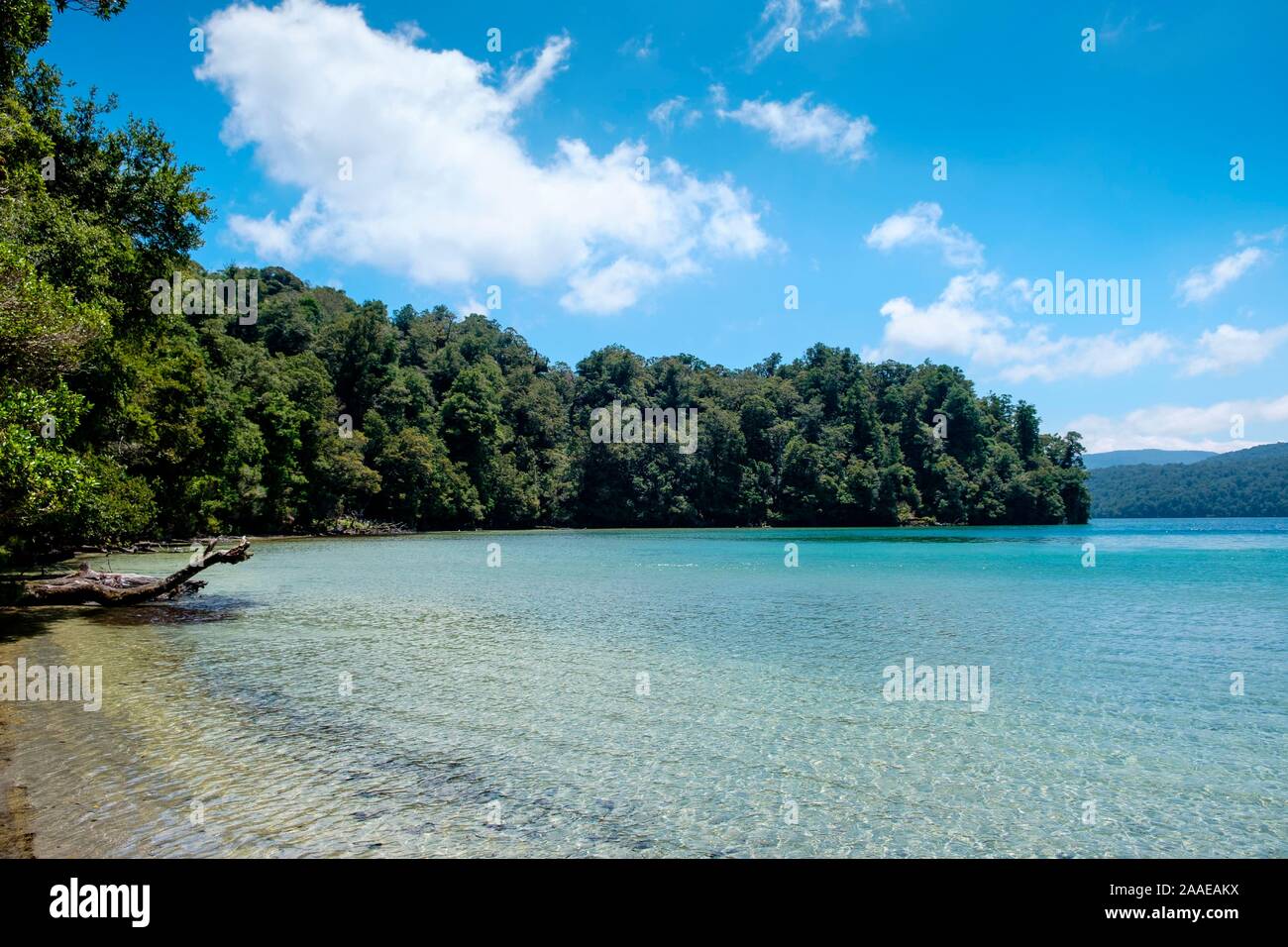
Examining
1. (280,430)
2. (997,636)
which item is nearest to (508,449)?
(280,430)

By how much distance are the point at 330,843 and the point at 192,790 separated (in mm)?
2221

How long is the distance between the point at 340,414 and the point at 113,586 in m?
60.1

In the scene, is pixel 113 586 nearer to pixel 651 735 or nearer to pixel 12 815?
pixel 12 815

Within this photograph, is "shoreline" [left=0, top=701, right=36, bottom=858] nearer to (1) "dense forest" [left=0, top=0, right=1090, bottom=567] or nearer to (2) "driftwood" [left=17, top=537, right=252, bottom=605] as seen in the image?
(1) "dense forest" [left=0, top=0, right=1090, bottom=567]

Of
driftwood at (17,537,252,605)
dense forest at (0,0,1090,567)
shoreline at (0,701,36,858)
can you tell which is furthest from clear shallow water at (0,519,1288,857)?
dense forest at (0,0,1090,567)

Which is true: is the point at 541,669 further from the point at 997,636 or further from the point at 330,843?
the point at 997,636

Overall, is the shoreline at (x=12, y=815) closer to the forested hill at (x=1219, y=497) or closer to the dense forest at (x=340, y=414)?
the dense forest at (x=340, y=414)

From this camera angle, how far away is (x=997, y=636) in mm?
16984

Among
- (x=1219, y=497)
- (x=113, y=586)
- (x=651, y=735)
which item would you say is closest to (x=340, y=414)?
(x=113, y=586)

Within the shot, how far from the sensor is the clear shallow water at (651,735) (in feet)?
21.8

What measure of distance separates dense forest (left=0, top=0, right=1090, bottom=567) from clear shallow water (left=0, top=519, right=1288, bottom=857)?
219 inches

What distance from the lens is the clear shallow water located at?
6645 millimetres

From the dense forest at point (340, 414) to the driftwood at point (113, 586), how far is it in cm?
144

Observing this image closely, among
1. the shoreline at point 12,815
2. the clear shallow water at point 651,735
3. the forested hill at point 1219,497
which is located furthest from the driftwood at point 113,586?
the forested hill at point 1219,497
